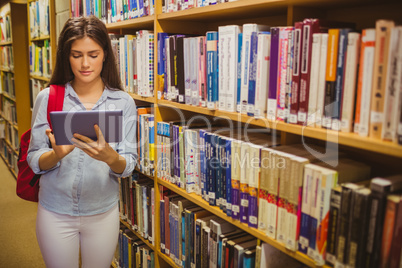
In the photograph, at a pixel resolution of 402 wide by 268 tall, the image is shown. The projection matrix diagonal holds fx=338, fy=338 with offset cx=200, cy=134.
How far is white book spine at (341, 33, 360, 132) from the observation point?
85cm

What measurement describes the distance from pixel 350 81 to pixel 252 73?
34 cm

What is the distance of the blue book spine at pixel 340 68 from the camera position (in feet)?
2.84

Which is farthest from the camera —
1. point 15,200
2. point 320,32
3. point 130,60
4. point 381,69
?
point 15,200

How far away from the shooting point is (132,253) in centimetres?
209

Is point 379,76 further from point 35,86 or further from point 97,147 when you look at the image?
point 35,86

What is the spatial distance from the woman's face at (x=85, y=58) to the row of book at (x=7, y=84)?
3.50 metres

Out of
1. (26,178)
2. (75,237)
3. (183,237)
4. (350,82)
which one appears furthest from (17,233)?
(350,82)

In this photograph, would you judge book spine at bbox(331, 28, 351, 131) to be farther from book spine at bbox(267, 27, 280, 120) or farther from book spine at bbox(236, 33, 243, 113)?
book spine at bbox(236, 33, 243, 113)

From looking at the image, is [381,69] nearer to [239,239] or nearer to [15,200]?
[239,239]

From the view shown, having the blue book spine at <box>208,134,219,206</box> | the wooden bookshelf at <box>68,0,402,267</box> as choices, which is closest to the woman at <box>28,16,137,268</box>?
the wooden bookshelf at <box>68,0,402,267</box>

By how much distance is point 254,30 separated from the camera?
1.10m

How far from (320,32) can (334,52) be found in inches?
3.4

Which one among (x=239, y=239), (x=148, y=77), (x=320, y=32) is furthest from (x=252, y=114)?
(x=148, y=77)

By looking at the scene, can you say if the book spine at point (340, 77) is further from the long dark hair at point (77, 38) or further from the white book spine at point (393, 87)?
the long dark hair at point (77, 38)
